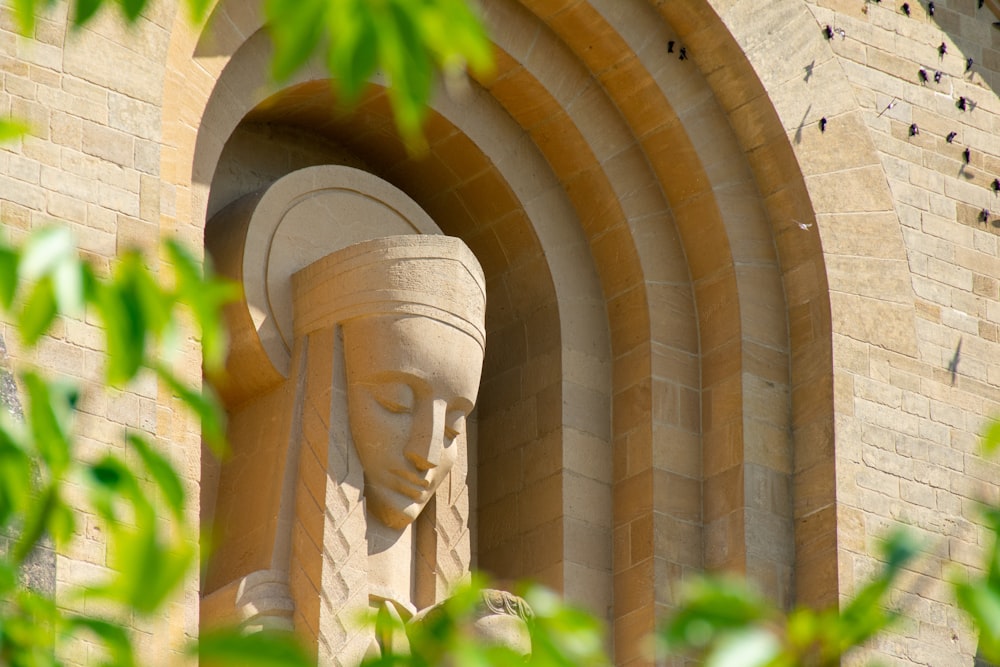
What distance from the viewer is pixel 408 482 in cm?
945

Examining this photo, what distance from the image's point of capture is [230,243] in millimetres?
9773

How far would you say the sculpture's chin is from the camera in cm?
944

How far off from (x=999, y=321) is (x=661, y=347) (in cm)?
185

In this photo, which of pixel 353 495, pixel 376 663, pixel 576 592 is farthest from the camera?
pixel 576 592

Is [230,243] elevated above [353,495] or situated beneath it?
elevated above

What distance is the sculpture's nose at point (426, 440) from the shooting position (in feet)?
30.9

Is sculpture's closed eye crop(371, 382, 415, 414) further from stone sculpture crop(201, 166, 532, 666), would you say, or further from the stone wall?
the stone wall

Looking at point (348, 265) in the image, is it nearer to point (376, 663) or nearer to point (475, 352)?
point (475, 352)

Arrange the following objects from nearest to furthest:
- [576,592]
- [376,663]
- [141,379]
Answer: [376,663]
[141,379]
[576,592]

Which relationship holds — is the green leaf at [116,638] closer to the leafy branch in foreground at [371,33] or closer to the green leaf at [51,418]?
the green leaf at [51,418]

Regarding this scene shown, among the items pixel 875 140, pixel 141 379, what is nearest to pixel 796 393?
pixel 875 140

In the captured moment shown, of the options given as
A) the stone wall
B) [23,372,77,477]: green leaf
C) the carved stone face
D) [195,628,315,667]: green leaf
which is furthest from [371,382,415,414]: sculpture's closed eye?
[195,628,315,667]: green leaf

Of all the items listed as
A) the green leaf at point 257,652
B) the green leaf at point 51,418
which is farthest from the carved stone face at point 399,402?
the green leaf at point 257,652

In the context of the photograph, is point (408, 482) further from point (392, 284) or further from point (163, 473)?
point (163, 473)
